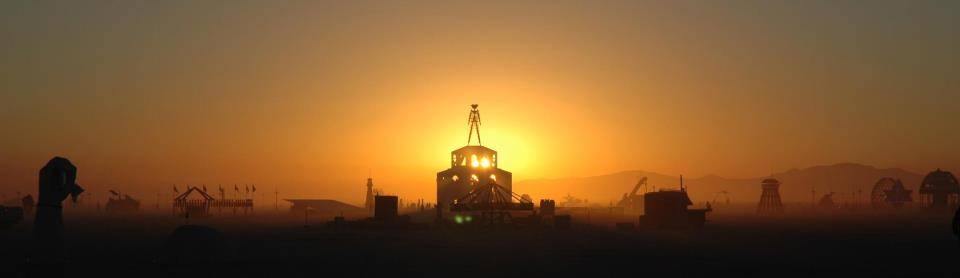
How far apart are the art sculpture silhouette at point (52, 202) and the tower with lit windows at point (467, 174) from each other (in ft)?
311

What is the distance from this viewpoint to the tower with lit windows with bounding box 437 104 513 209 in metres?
133

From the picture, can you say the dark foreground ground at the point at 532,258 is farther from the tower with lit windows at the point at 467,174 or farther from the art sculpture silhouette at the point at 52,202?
the tower with lit windows at the point at 467,174

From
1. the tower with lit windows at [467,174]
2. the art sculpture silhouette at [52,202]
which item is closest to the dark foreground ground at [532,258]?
the art sculpture silhouette at [52,202]

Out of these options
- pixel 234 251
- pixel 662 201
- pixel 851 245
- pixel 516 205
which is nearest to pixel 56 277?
pixel 234 251

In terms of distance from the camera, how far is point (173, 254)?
41.5 metres

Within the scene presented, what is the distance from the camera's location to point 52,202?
3650 centimetres

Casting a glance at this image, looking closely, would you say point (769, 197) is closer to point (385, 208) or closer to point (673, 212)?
point (673, 212)

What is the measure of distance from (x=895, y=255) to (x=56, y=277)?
4297cm

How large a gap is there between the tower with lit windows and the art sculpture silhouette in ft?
311

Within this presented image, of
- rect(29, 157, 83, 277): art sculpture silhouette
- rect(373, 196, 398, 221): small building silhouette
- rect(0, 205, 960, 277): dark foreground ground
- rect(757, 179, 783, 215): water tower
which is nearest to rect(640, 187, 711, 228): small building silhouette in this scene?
rect(0, 205, 960, 277): dark foreground ground

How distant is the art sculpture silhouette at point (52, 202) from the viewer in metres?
36.5

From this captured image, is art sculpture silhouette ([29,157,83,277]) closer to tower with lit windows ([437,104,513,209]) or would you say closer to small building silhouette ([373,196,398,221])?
small building silhouette ([373,196,398,221])

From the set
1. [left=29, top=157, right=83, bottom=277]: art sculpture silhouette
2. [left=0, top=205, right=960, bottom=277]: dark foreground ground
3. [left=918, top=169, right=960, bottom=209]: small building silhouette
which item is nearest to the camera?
[left=29, top=157, right=83, bottom=277]: art sculpture silhouette

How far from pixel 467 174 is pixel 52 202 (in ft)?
321
